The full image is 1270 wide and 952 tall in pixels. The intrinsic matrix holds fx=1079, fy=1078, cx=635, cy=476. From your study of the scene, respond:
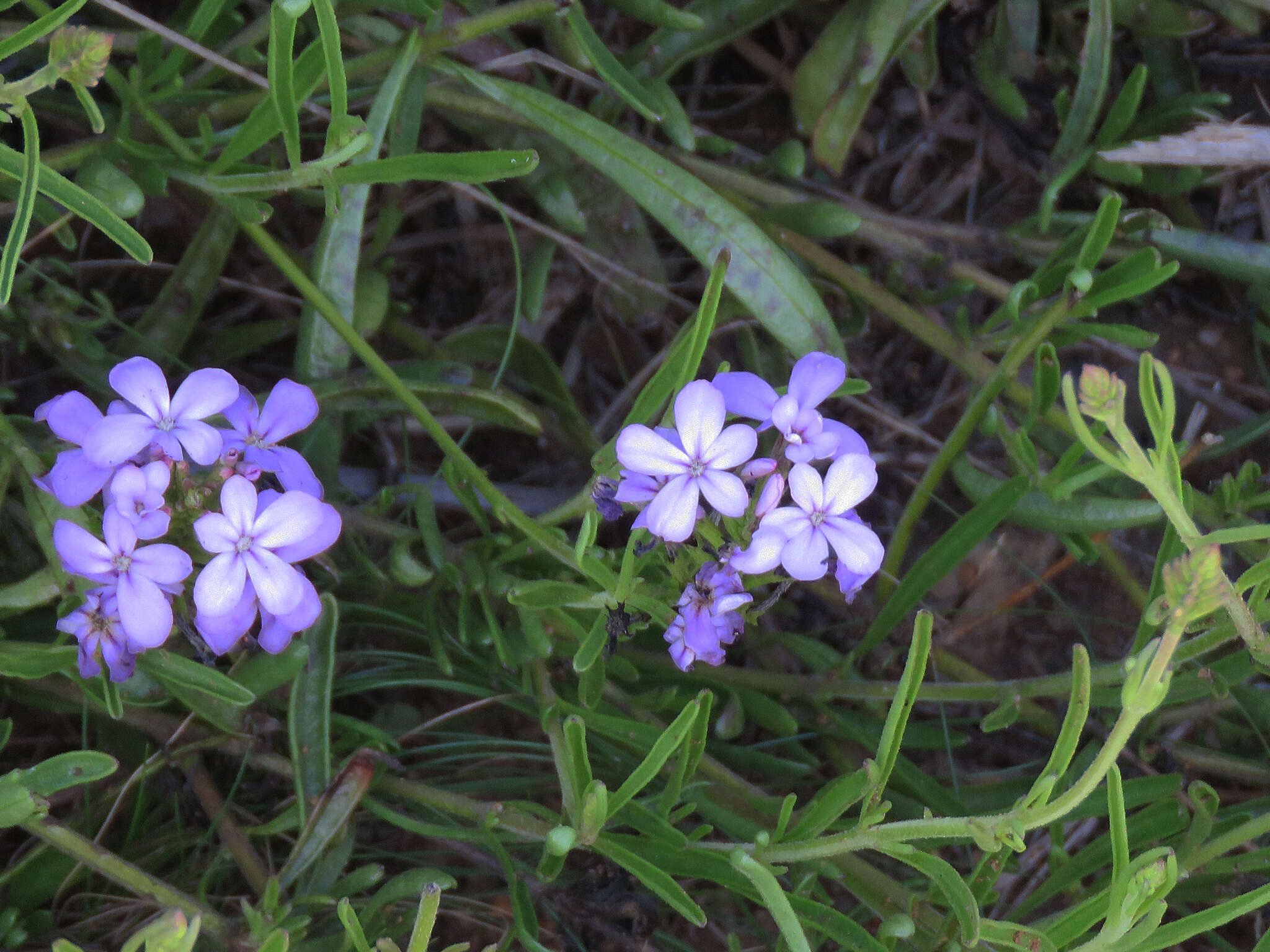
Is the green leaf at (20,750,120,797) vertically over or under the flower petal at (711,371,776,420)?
under

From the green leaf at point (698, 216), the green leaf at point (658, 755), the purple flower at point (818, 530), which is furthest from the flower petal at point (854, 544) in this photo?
the green leaf at point (698, 216)

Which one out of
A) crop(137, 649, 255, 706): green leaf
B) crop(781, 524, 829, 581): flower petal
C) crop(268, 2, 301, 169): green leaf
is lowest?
crop(137, 649, 255, 706): green leaf

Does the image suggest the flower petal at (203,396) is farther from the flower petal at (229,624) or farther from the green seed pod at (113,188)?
the green seed pod at (113,188)

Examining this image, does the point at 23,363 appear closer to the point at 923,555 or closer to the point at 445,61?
the point at 445,61

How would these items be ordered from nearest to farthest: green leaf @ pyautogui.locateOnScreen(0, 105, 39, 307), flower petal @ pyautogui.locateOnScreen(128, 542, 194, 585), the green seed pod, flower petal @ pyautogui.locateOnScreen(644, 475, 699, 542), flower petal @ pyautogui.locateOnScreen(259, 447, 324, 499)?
1. flower petal @ pyautogui.locateOnScreen(644, 475, 699, 542)
2. flower petal @ pyautogui.locateOnScreen(128, 542, 194, 585)
3. green leaf @ pyautogui.locateOnScreen(0, 105, 39, 307)
4. flower petal @ pyautogui.locateOnScreen(259, 447, 324, 499)
5. the green seed pod

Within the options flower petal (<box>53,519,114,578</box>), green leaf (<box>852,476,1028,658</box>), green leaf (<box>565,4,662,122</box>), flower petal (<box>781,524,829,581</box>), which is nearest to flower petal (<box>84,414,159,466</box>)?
flower petal (<box>53,519,114,578</box>)

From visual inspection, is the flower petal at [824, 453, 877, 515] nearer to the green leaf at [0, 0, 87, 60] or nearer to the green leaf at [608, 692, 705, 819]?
the green leaf at [608, 692, 705, 819]

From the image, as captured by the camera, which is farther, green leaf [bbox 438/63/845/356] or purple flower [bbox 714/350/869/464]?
green leaf [bbox 438/63/845/356]
